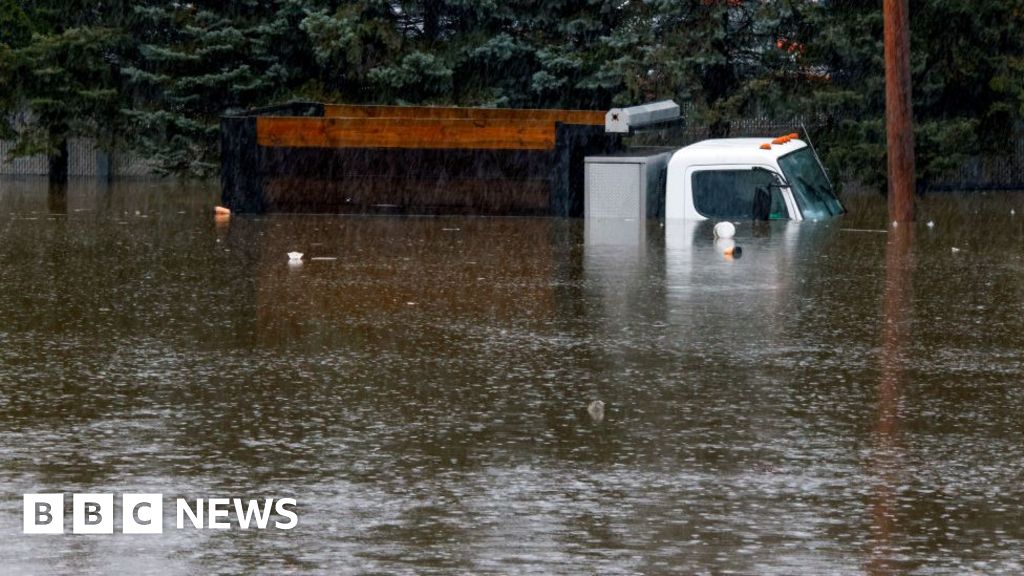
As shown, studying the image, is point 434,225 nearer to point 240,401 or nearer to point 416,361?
point 416,361

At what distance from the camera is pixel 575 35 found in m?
36.2

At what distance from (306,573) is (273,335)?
6431mm

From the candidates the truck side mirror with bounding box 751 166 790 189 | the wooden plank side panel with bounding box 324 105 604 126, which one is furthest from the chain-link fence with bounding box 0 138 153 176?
the truck side mirror with bounding box 751 166 790 189

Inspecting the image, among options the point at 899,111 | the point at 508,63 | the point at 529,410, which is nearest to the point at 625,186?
the point at 899,111

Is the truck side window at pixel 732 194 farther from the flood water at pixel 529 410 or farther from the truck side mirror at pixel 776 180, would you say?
the flood water at pixel 529 410

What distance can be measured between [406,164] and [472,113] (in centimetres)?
352

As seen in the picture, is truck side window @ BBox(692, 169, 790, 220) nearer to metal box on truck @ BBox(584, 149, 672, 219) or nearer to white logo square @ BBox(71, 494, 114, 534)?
metal box on truck @ BBox(584, 149, 672, 219)

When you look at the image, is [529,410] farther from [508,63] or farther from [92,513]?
[508,63]

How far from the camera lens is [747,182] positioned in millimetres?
22641

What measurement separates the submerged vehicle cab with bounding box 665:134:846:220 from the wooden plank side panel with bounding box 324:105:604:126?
4.58 metres

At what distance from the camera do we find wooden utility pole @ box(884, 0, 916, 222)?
80.2ft

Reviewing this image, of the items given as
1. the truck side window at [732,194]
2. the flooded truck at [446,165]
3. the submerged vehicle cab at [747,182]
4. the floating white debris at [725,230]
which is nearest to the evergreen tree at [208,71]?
the flooded truck at [446,165]

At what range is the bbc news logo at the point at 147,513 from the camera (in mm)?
6895

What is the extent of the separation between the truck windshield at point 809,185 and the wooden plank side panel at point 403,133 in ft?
13.4
